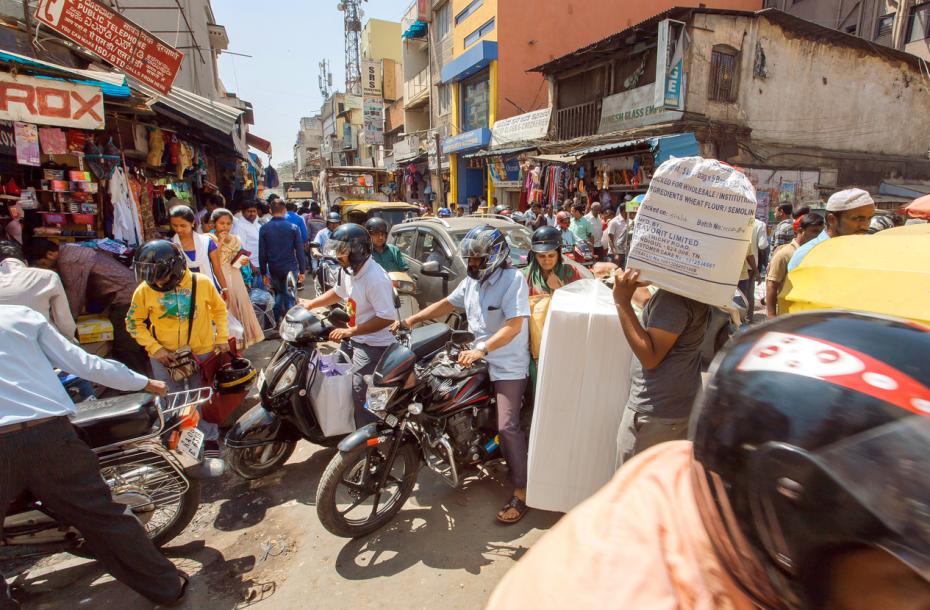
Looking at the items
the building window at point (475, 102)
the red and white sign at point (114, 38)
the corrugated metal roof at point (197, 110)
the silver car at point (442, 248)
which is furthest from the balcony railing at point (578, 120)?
the red and white sign at point (114, 38)

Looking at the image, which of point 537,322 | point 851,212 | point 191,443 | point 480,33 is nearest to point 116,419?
point 191,443

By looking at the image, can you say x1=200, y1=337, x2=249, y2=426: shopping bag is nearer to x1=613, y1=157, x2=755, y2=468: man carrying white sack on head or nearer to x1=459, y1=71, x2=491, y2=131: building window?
x1=613, y1=157, x2=755, y2=468: man carrying white sack on head

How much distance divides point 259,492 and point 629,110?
1265cm

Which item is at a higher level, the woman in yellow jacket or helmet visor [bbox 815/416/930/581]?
helmet visor [bbox 815/416/930/581]

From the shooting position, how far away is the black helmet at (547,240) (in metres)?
3.61

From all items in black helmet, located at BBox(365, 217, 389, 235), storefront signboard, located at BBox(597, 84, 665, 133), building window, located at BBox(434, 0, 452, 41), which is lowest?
black helmet, located at BBox(365, 217, 389, 235)

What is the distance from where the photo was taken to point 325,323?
3.25 metres

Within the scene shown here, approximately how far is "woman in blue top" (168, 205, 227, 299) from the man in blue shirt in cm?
190

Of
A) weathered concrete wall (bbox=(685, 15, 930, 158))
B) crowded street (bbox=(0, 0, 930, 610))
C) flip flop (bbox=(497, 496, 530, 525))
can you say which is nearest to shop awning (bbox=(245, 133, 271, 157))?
crowded street (bbox=(0, 0, 930, 610))

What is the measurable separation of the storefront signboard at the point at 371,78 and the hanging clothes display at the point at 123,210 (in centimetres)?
2994

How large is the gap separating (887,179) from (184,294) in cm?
1889

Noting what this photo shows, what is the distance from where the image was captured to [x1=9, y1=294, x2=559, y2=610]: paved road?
7.95 ft

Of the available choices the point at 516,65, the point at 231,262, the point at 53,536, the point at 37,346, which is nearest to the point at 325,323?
Answer: the point at 37,346

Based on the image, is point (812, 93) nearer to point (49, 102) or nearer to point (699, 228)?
point (699, 228)
